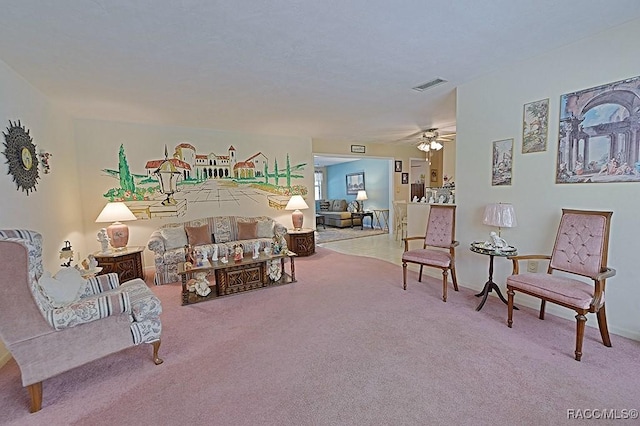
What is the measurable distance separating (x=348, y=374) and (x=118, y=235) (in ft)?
12.7

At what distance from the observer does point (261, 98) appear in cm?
369

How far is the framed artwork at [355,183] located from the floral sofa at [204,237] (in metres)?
4.86

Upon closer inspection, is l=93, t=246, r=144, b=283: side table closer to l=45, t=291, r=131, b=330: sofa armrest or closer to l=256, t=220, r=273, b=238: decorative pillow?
l=256, t=220, r=273, b=238: decorative pillow

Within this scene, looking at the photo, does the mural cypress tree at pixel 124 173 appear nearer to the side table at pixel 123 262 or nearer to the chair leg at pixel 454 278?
the side table at pixel 123 262

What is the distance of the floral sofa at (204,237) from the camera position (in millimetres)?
4176

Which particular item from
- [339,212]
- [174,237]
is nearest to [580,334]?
[174,237]

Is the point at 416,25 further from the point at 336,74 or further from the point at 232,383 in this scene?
the point at 232,383

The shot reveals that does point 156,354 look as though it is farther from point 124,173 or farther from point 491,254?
point 124,173

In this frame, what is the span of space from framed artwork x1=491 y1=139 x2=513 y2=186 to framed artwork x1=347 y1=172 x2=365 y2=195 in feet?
21.4

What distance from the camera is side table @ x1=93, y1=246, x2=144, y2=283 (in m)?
3.82

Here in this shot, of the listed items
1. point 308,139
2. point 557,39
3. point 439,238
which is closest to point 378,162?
point 308,139

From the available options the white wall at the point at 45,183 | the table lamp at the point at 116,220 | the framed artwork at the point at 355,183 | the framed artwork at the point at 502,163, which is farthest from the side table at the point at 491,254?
the framed artwork at the point at 355,183

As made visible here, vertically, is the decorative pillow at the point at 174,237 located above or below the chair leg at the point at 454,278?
above

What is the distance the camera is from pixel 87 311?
1888 millimetres
